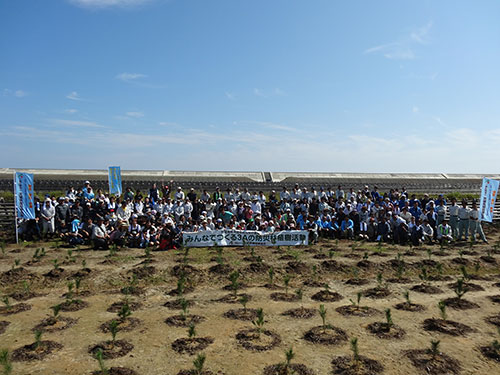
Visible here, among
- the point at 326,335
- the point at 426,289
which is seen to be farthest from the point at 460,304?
the point at 326,335

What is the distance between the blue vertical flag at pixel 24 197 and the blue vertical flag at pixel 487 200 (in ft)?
63.6

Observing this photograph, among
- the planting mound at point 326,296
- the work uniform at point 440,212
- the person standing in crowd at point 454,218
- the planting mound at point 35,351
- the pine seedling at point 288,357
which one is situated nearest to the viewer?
the pine seedling at point 288,357

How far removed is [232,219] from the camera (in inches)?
621

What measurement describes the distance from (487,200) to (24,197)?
20.0m

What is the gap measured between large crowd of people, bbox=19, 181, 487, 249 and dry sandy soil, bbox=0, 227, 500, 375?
3.60ft

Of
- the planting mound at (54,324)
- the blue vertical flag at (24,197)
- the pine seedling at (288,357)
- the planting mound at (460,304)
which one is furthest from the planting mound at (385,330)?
the blue vertical flag at (24,197)

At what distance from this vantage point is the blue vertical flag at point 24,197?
15133mm

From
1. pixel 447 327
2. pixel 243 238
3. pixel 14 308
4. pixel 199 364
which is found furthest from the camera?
pixel 243 238

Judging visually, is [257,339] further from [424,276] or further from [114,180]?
[114,180]

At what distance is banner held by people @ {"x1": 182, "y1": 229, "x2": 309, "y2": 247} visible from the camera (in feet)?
48.0

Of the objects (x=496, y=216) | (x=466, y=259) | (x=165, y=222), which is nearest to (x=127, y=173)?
(x=165, y=222)

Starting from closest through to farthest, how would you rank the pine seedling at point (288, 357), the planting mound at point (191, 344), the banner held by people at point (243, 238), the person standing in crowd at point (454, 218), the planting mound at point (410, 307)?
the pine seedling at point (288, 357)
the planting mound at point (191, 344)
the planting mound at point (410, 307)
the banner held by people at point (243, 238)
the person standing in crowd at point (454, 218)

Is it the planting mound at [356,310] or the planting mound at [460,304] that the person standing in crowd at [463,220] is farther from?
the planting mound at [356,310]

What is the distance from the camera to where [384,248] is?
15.1m
